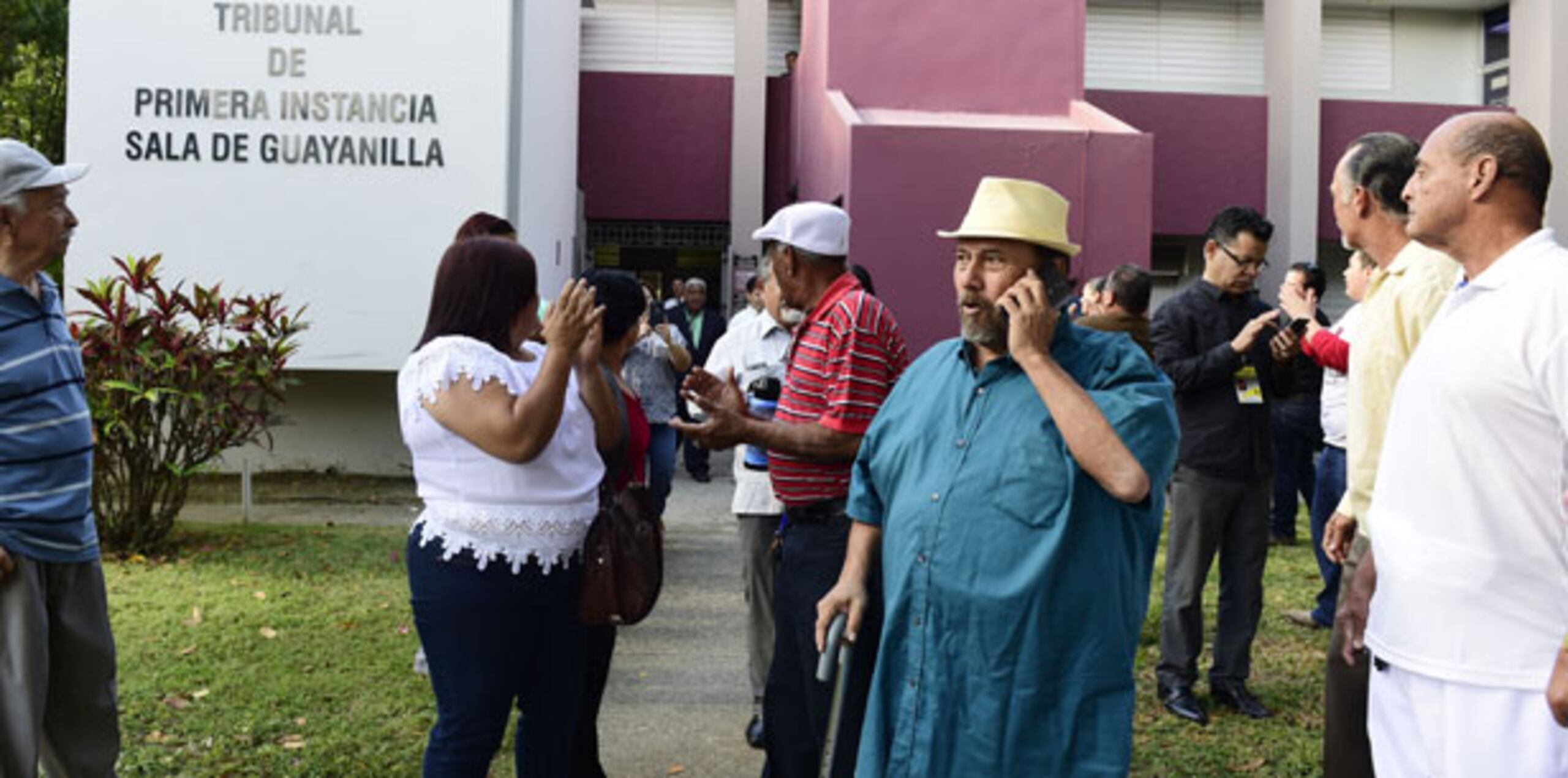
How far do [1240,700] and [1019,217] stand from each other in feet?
11.7

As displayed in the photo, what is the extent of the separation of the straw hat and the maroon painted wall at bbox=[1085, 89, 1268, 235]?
52.2 ft

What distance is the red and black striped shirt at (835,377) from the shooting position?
3727 millimetres

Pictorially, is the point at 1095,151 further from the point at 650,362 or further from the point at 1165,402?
the point at 1165,402

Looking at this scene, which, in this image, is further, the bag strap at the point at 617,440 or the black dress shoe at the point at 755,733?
the black dress shoe at the point at 755,733

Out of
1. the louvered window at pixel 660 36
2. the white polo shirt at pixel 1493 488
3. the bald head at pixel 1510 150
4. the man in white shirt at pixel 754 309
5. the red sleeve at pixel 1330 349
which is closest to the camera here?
the white polo shirt at pixel 1493 488

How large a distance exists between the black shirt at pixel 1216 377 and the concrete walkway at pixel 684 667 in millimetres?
2345

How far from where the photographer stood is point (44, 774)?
4.73 metres

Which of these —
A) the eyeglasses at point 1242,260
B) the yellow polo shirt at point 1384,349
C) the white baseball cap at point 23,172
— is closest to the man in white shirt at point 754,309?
the eyeglasses at point 1242,260

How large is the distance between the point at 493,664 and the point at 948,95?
1149 centimetres

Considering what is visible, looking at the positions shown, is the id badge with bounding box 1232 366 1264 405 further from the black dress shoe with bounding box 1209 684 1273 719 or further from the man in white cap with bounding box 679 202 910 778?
the man in white cap with bounding box 679 202 910 778

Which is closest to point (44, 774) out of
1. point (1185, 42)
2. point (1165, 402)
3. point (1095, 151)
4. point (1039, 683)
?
point (1039, 683)

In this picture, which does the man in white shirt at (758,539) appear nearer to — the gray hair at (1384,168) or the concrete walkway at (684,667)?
the concrete walkway at (684,667)

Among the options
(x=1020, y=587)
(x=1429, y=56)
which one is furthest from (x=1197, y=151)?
(x=1020, y=587)

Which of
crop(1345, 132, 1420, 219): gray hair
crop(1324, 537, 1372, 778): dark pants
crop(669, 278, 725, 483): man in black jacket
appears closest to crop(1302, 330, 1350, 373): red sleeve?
crop(1345, 132, 1420, 219): gray hair
